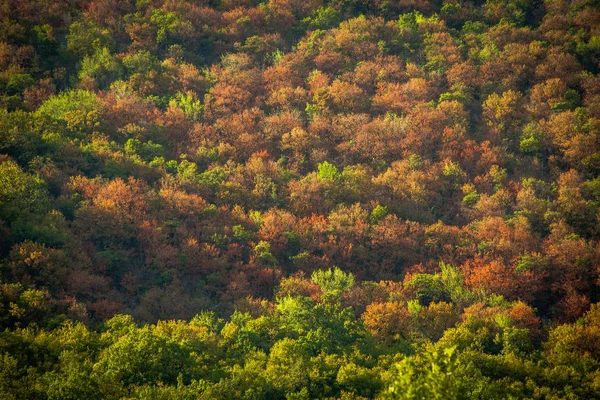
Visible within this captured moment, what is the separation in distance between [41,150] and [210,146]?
1177 cm

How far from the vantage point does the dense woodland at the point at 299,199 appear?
25.7 meters

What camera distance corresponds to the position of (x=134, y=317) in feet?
102

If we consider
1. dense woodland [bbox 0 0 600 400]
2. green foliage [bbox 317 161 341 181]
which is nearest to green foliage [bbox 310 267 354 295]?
dense woodland [bbox 0 0 600 400]

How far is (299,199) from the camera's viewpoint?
4012 centimetres

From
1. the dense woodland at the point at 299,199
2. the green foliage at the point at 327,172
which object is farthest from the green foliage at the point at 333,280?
the green foliage at the point at 327,172

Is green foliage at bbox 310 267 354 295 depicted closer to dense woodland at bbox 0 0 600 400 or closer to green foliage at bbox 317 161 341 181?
dense woodland at bbox 0 0 600 400

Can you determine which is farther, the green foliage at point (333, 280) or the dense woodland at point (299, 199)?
the green foliage at point (333, 280)

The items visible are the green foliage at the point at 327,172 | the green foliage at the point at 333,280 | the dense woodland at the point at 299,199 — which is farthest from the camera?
the green foliage at the point at 327,172

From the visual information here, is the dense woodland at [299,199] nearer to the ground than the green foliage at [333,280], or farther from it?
farther from it

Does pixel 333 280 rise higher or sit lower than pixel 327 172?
lower

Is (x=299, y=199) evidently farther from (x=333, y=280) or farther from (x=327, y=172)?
(x=333, y=280)

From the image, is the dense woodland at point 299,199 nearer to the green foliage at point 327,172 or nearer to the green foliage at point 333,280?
the green foliage at point 333,280

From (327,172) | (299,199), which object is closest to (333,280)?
(299,199)

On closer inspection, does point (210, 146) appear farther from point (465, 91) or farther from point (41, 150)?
point (465, 91)
